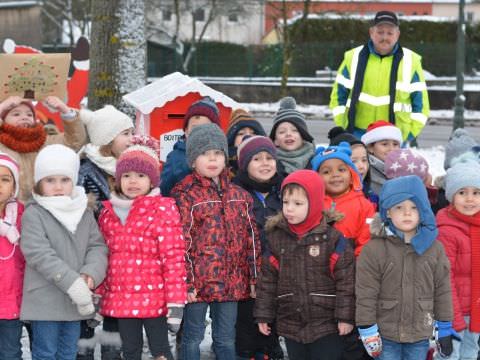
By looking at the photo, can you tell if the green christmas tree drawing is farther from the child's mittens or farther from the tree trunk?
the tree trunk

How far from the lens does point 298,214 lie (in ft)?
14.9

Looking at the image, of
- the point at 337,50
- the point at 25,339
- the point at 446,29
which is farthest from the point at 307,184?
the point at 446,29

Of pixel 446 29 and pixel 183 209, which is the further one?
pixel 446 29

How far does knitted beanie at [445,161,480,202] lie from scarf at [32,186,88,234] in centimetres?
228

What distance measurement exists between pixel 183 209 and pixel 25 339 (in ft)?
6.12

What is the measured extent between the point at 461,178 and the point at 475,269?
1.86 ft

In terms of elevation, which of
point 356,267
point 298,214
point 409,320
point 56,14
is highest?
point 56,14

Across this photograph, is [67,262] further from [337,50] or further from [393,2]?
[393,2]

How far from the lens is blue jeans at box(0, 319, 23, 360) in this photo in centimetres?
471

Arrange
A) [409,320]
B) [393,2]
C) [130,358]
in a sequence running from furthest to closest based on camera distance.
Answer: [393,2]
[130,358]
[409,320]

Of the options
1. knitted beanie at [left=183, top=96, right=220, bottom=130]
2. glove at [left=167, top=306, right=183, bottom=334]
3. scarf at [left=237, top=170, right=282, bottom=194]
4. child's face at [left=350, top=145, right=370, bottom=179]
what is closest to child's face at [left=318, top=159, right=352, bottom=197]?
scarf at [left=237, top=170, right=282, bottom=194]

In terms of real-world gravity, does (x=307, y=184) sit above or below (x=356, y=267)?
above

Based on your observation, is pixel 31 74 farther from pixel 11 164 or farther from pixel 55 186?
pixel 55 186

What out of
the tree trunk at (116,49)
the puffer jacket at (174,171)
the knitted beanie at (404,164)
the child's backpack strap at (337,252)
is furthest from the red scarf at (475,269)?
the tree trunk at (116,49)
